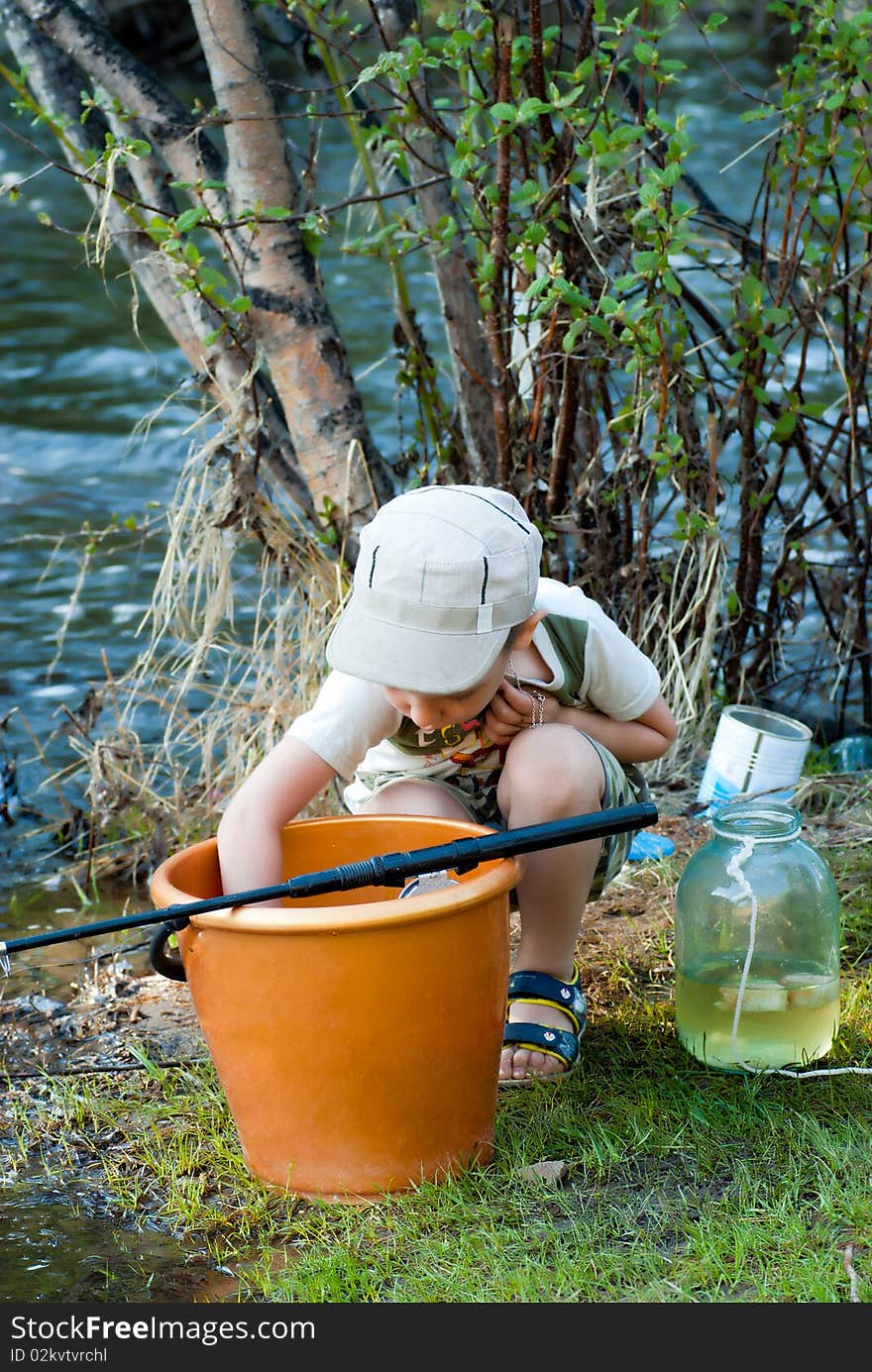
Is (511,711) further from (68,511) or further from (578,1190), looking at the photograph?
(68,511)

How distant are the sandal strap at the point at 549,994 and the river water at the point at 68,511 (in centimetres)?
64

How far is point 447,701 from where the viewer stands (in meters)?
2.04

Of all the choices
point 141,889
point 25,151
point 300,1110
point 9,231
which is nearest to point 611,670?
point 300,1110

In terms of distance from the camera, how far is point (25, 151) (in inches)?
477

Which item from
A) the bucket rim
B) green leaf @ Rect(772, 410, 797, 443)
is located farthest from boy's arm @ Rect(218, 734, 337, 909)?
green leaf @ Rect(772, 410, 797, 443)

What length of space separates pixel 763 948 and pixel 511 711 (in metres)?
0.52

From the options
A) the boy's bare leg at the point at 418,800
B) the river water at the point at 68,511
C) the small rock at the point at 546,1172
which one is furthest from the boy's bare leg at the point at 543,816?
the river water at the point at 68,511

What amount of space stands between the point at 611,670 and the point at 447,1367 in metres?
1.01

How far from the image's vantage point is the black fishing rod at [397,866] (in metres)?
1.88

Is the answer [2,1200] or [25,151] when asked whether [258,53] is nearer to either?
[2,1200]

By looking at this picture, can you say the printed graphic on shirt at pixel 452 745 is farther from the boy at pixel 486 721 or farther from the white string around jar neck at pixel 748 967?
the white string around jar neck at pixel 748 967

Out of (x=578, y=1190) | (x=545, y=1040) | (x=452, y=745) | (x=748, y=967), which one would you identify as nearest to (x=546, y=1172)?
(x=578, y=1190)

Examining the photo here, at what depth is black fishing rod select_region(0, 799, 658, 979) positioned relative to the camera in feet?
6.18

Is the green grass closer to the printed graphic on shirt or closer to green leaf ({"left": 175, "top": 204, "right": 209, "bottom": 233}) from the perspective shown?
the printed graphic on shirt
